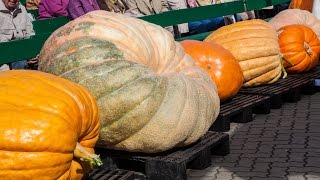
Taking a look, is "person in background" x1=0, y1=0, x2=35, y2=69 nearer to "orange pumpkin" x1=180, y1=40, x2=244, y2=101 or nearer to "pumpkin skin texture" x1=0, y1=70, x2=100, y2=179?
"orange pumpkin" x1=180, y1=40, x2=244, y2=101

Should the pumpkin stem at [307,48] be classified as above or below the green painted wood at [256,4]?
above

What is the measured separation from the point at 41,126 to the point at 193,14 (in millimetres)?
6289

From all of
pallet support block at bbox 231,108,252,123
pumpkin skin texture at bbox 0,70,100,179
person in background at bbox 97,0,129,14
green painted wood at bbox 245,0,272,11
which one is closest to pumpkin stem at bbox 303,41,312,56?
pallet support block at bbox 231,108,252,123

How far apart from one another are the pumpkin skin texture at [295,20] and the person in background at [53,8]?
2.99 metres

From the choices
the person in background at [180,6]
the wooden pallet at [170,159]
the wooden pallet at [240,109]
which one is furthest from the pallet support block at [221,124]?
the person in background at [180,6]

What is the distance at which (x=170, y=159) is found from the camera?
413 cm

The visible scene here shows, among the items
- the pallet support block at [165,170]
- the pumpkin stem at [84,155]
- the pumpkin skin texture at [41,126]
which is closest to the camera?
the pumpkin skin texture at [41,126]

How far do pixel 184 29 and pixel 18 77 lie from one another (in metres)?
6.69

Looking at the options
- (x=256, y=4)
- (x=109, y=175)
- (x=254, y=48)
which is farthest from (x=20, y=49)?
(x=256, y=4)

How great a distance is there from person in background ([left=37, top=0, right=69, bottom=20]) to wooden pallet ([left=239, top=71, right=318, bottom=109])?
2.94 meters

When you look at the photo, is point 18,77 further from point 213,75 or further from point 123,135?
point 213,75

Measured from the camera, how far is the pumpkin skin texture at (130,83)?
3961 mm

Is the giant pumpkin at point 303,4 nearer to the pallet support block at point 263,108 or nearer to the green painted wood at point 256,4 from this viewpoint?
the green painted wood at point 256,4

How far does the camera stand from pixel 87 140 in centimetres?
333
